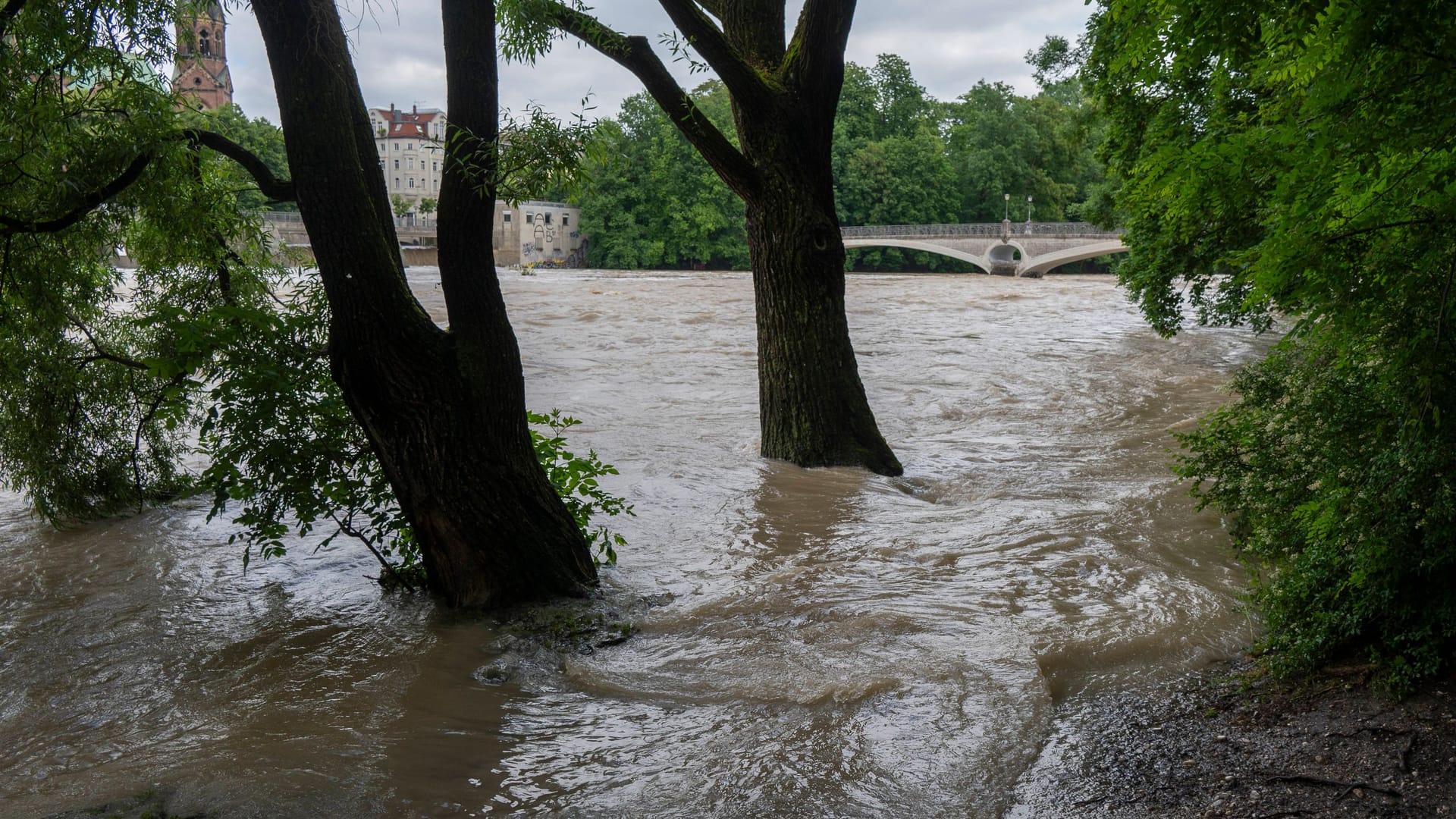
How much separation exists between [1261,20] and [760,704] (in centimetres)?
343

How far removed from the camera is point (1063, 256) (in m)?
62.5

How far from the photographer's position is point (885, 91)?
9462 cm

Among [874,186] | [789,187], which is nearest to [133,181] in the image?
[789,187]

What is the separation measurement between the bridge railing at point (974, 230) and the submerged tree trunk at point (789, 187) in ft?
174

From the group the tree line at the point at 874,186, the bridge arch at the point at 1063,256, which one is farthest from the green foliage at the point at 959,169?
the bridge arch at the point at 1063,256

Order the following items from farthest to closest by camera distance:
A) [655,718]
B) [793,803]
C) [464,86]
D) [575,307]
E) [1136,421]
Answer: [575,307] → [1136,421] → [464,86] → [655,718] → [793,803]

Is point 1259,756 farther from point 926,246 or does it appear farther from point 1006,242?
point 926,246

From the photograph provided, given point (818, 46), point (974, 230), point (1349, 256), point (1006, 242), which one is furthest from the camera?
point (974, 230)

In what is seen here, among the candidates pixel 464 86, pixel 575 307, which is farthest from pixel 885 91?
pixel 464 86

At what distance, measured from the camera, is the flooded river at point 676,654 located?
437 centimetres

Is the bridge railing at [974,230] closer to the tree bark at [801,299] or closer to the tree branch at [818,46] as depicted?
the tree bark at [801,299]

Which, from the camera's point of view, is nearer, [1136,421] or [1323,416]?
[1323,416]

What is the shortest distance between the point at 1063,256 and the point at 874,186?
2545 cm

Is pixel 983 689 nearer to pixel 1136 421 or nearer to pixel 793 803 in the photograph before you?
pixel 793 803
